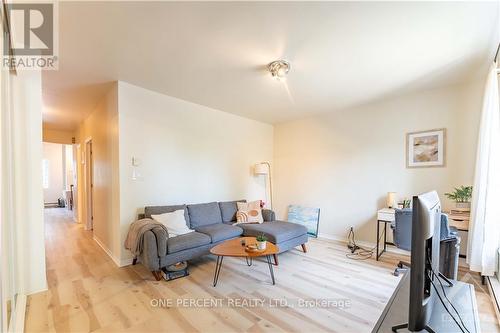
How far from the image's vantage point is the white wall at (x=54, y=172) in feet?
30.6

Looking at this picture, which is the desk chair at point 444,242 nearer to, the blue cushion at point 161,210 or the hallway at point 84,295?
the hallway at point 84,295

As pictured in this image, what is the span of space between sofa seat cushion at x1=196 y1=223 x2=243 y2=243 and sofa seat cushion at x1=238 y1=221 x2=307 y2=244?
17cm

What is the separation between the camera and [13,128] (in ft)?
7.46

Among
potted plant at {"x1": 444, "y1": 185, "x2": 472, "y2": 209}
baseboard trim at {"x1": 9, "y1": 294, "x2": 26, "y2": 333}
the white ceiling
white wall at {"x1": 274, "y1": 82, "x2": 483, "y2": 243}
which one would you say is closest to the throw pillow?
baseboard trim at {"x1": 9, "y1": 294, "x2": 26, "y2": 333}

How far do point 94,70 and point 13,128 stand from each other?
1.05 meters

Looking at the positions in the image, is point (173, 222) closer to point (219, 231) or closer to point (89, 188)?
point (219, 231)

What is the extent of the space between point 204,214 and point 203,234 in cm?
62

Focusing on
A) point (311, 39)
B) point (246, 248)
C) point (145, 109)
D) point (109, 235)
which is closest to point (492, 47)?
point (311, 39)

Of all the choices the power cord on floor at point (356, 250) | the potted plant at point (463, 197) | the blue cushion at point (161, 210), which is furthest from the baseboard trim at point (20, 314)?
the potted plant at point (463, 197)

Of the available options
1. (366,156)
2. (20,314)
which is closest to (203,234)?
(20,314)

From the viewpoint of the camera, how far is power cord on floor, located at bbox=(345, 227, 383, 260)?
11.6ft

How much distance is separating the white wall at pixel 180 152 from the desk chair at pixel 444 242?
9.51 feet

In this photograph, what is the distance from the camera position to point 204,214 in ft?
12.6

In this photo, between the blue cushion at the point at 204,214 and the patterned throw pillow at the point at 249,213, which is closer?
the blue cushion at the point at 204,214
